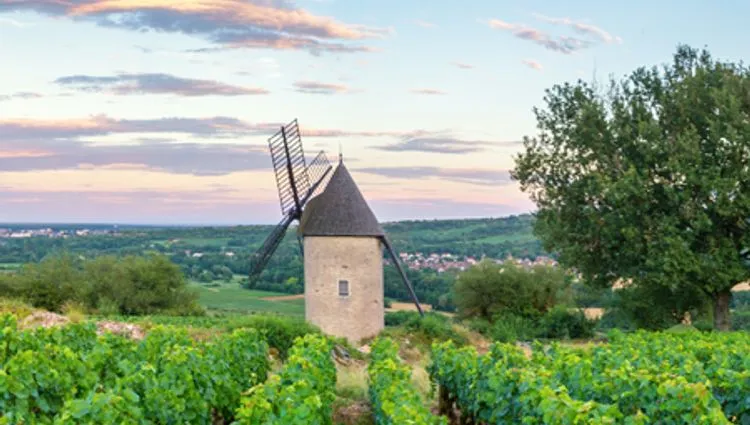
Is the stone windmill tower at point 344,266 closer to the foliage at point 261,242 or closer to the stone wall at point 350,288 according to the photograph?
the stone wall at point 350,288

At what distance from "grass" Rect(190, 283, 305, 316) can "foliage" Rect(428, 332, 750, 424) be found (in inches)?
1414

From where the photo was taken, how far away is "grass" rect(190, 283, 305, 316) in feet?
175

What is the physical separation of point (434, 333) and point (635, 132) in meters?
9.98

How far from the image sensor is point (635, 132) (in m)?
30.5

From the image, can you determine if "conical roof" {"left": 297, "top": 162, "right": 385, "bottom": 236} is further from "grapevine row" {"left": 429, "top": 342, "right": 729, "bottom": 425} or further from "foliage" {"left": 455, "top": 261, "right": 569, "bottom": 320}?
"foliage" {"left": 455, "top": 261, "right": 569, "bottom": 320}

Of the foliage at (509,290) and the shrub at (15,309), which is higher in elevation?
the shrub at (15,309)

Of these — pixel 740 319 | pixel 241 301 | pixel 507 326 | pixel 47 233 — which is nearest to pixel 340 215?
pixel 507 326

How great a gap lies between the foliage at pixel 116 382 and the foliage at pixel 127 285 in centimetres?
3131

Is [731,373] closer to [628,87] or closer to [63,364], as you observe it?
[63,364]

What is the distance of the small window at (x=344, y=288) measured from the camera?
3059 centimetres

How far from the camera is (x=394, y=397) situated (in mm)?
10945

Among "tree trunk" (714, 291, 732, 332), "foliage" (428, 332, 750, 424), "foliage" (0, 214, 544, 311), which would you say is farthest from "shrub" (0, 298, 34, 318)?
"foliage" (0, 214, 544, 311)

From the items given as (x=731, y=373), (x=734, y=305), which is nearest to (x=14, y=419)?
(x=731, y=373)

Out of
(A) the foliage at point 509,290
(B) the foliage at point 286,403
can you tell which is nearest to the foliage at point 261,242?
(A) the foliage at point 509,290
